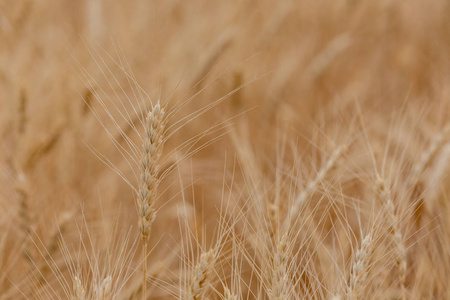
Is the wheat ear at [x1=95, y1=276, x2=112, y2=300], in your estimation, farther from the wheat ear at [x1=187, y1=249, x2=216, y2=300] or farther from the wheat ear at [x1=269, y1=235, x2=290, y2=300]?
the wheat ear at [x1=269, y1=235, x2=290, y2=300]

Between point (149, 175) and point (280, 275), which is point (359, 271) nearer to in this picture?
point (280, 275)

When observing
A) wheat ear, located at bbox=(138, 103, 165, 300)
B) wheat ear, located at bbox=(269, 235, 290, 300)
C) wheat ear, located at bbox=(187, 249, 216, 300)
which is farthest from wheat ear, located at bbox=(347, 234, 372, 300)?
wheat ear, located at bbox=(138, 103, 165, 300)

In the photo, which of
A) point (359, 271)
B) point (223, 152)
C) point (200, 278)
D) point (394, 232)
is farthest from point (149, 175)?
point (223, 152)

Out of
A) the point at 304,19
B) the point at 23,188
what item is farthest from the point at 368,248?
the point at 304,19

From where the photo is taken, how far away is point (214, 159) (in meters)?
2.19

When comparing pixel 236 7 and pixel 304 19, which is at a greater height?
pixel 236 7

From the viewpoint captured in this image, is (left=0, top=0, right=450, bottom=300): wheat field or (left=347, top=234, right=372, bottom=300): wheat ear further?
(left=0, top=0, right=450, bottom=300): wheat field

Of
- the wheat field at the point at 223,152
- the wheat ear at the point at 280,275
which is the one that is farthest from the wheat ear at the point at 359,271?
the wheat ear at the point at 280,275

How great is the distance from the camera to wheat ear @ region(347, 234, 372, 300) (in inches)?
36.1

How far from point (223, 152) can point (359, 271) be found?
1280 mm

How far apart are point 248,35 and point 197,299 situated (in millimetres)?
2050

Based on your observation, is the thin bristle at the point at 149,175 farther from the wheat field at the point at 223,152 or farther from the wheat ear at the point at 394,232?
the wheat ear at the point at 394,232

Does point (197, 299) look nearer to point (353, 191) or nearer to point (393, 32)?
point (353, 191)

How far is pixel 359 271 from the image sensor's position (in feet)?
3.07
